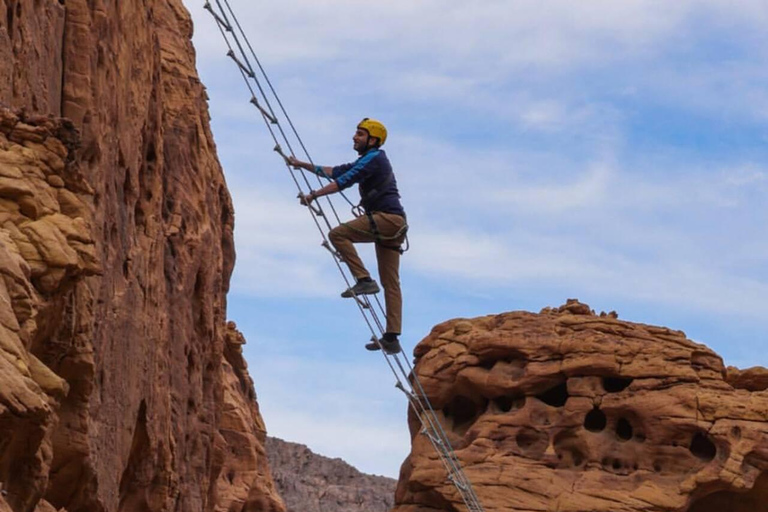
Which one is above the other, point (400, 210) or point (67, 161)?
point (400, 210)

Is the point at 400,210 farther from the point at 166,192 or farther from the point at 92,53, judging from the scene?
the point at 166,192

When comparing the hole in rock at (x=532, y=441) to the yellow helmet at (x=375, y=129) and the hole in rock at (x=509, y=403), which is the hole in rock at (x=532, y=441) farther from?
the yellow helmet at (x=375, y=129)

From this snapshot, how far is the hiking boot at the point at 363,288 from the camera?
74.3ft

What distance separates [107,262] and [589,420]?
97.0ft

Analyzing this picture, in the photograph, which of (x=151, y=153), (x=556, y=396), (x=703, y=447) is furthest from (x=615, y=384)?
(x=151, y=153)

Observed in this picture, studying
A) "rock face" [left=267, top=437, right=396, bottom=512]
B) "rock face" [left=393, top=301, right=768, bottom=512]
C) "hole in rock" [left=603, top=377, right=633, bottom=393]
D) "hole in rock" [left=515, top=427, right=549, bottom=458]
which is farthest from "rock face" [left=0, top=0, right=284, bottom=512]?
"rock face" [left=267, top=437, right=396, bottom=512]

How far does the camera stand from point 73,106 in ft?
78.0

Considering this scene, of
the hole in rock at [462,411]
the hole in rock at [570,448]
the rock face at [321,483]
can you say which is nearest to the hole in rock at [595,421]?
the hole in rock at [570,448]

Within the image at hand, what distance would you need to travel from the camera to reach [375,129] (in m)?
23.3

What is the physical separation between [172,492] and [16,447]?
1710 centimetres

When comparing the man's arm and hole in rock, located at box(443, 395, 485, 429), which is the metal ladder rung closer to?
the man's arm

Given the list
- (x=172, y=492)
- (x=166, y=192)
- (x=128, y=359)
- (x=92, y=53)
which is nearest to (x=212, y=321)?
(x=166, y=192)

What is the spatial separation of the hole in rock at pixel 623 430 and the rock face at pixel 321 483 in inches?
1156

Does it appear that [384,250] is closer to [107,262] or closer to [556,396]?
[107,262]
